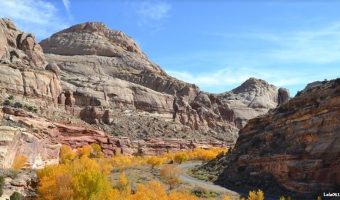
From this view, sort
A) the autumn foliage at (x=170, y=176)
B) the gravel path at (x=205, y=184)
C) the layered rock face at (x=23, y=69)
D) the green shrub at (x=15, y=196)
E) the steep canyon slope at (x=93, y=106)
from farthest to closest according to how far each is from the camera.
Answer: the layered rock face at (x=23, y=69) → the steep canyon slope at (x=93, y=106) → the autumn foliage at (x=170, y=176) → the gravel path at (x=205, y=184) → the green shrub at (x=15, y=196)

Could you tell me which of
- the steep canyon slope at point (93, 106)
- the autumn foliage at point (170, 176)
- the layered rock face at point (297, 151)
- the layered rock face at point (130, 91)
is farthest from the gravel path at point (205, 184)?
the layered rock face at point (130, 91)

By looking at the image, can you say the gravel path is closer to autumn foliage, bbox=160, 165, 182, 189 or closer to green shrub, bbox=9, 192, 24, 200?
autumn foliage, bbox=160, 165, 182, 189

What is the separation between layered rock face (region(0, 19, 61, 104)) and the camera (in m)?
95.6

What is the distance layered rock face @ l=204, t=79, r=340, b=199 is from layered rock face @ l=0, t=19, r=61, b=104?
4699 centimetres

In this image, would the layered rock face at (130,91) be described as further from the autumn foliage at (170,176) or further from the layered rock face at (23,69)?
the autumn foliage at (170,176)

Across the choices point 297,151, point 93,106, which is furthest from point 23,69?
point 297,151

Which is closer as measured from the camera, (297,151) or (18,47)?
(297,151)

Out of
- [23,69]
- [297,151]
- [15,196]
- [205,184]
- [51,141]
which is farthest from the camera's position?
[23,69]

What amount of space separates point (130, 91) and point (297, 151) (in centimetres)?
9553

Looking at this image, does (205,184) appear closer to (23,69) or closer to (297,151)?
(297,151)

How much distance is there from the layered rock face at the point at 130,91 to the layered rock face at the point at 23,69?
10529mm

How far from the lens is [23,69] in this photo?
331 feet

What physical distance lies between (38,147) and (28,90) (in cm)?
2604

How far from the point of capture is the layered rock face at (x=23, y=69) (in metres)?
95.6
